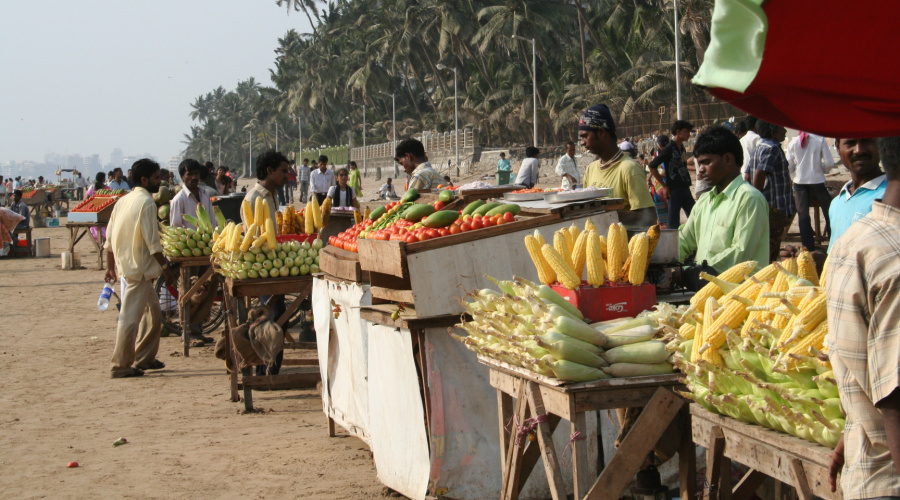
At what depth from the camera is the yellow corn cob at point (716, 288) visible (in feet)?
10.4

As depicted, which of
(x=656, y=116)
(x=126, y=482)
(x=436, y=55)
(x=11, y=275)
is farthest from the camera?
(x=436, y=55)

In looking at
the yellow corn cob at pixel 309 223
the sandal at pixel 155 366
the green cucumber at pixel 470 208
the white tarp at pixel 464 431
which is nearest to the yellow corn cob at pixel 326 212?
the yellow corn cob at pixel 309 223

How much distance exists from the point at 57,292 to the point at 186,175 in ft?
23.0

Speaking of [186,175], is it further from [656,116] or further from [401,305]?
[656,116]

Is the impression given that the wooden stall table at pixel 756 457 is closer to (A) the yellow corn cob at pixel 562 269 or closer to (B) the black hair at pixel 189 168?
(A) the yellow corn cob at pixel 562 269

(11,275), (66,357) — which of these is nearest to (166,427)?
(66,357)

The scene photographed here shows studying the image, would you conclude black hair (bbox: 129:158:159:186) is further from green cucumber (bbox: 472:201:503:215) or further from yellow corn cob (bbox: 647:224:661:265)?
yellow corn cob (bbox: 647:224:661:265)

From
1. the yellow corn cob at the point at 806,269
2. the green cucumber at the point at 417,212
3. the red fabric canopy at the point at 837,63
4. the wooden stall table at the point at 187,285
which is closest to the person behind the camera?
the red fabric canopy at the point at 837,63

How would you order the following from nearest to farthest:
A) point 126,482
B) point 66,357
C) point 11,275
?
point 126,482 < point 66,357 < point 11,275

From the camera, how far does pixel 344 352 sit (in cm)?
604

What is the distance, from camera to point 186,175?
1050cm

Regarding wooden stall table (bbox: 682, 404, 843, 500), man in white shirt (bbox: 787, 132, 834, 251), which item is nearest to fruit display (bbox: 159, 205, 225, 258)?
man in white shirt (bbox: 787, 132, 834, 251)

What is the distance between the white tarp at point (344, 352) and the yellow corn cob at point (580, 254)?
1867 mm

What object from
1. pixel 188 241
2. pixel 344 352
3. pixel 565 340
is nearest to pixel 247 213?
pixel 188 241
